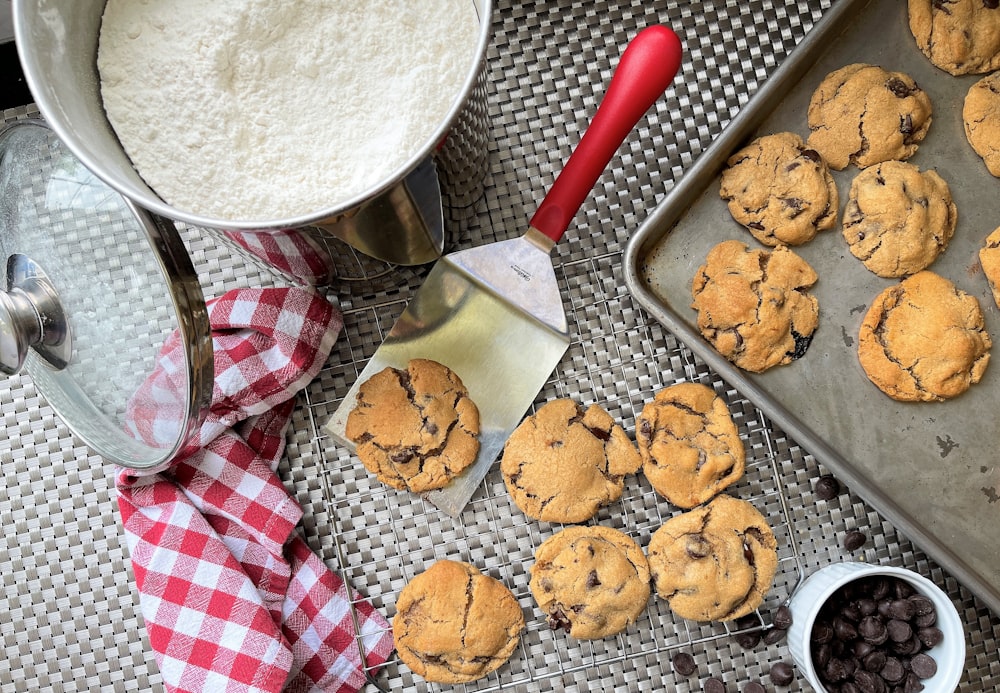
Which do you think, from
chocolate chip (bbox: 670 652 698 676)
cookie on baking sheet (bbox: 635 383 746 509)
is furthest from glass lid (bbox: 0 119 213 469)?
chocolate chip (bbox: 670 652 698 676)

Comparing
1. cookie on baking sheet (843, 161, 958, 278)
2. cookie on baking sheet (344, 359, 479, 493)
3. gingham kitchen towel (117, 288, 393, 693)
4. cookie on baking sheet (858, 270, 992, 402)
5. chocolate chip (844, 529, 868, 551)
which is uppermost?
cookie on baking sheet (843, 161, 958, 278)

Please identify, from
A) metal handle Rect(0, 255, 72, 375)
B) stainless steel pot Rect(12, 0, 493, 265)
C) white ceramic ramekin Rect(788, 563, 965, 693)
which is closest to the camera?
stainless steel pot Rect(12, 0, 493, 265)

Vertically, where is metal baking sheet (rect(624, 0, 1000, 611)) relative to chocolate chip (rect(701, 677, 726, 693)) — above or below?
above

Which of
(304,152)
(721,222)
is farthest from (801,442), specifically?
(304,152)

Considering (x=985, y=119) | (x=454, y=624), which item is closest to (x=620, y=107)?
(x=985, y=119)

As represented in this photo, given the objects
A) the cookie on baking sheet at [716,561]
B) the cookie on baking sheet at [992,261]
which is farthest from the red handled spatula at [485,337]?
the cookie on baking sheet at [992,261]

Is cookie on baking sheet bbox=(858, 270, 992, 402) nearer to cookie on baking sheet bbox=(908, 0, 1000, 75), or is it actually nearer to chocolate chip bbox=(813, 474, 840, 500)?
chocolate chip bbox=(813, 474, 840, 500)

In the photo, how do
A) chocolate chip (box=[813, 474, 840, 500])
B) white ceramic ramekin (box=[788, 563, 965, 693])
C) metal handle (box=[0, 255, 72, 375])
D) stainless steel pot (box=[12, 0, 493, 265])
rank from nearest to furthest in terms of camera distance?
stainless steel pot (box=[12, 0, 493, 265]) < metal handle (box=[0, 255, 72, 375]) < white ceramic ramekin (box=[788, 563, 965, 693]) < chocolate chip (box=[813, 474, 840, 500])

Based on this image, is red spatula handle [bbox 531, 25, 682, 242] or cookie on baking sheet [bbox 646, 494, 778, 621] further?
cookie on baking sheet [bbox 646, 494, 778, 621]

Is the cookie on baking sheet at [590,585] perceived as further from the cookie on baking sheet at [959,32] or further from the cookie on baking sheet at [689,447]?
the cookie on baking sheet at [959,32]
